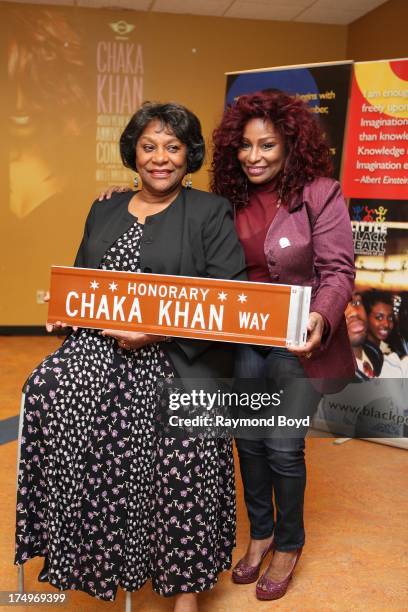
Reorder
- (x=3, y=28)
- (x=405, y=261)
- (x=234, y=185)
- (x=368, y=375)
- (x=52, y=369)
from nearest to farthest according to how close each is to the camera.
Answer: (x=52, y=369) < (x=234, y=185) < (x=405, y=261) < (x=368, y=375) < (x=3, y=28)

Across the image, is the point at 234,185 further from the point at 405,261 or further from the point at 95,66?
the point at 95,66

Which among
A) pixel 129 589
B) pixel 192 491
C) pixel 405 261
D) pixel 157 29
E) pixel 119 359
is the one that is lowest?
pixel 129 589

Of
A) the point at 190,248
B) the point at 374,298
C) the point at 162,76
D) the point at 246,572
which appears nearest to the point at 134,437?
the point at 190,248

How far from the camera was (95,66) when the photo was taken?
5.48 m

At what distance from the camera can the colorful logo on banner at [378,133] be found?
3.08 metres

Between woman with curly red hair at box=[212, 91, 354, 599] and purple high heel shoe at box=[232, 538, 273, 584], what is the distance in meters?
0.08

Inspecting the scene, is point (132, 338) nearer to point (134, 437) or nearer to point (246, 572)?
point (134, 437)

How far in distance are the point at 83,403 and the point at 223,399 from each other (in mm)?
417

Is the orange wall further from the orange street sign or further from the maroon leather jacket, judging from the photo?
the orange street sign

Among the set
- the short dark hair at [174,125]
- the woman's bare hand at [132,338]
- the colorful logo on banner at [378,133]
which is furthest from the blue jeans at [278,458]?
the colorful logo on banner at [378,133]

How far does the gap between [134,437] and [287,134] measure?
1012mm

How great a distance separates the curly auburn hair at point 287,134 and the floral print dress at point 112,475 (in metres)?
0.43

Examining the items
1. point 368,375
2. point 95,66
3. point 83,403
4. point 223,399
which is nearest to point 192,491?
point 223,399

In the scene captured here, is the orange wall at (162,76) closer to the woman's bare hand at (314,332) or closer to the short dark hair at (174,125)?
the short dark hair at (174,125)
